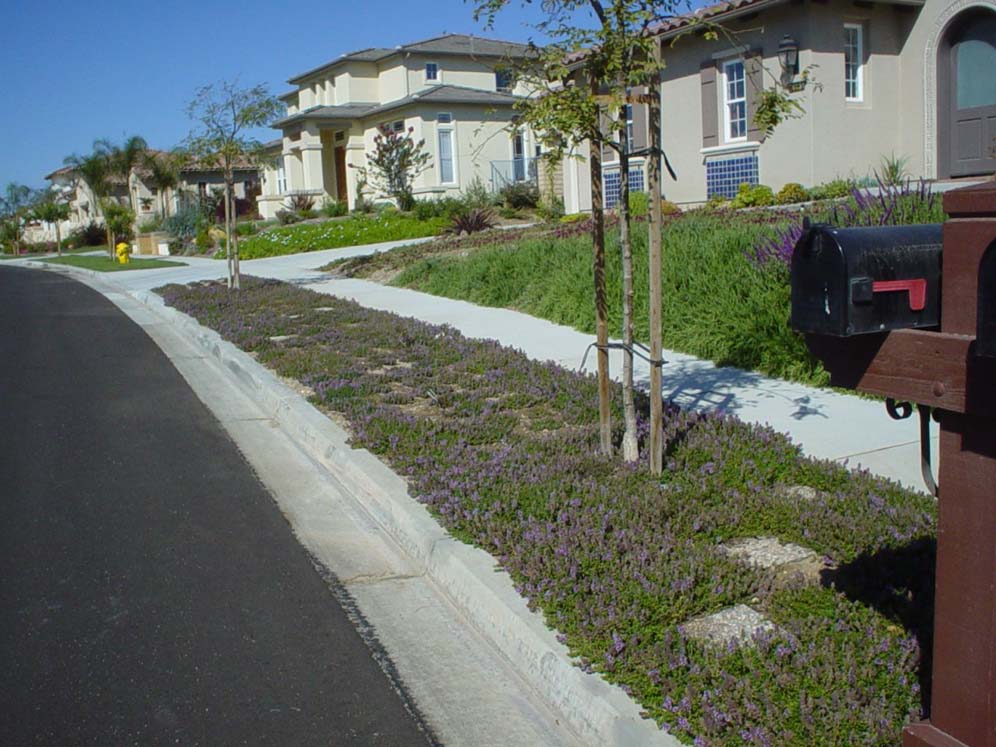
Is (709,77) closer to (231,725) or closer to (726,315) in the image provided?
(726,315)

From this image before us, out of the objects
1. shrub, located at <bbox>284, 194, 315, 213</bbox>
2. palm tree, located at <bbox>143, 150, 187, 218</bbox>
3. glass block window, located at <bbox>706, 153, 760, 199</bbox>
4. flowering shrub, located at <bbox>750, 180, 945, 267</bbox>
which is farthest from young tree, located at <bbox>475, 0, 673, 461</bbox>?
palm tree, located at <bbox>143, 150, 187, 218</bbox>

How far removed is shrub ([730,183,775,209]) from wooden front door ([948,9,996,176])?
3484 mm

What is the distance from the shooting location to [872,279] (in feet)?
8.40

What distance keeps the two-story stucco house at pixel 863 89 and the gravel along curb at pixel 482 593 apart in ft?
45.3

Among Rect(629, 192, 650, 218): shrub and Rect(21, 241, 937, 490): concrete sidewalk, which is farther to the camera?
Rect(629, 192, 650, 218): shrub

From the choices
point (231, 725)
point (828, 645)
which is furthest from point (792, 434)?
point (231, 725)

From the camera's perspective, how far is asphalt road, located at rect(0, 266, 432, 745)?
12.1 ft

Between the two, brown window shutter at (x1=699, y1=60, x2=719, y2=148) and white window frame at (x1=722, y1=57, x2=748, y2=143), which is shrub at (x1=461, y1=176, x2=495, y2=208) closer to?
brown window shutter at (x1=699, y1=60, x2=719, y2=148)

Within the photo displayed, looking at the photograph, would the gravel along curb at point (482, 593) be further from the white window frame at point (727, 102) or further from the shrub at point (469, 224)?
the shrub at point (469, 224)

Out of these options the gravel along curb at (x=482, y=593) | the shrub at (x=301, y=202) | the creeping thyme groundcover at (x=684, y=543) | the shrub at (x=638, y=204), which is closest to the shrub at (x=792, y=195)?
the shrub at (x=638, y=204)

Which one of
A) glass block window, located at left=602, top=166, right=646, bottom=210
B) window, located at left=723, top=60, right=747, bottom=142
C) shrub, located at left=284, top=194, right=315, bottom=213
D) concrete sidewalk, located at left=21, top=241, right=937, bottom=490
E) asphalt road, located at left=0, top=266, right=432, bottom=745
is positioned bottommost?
asphalt road, located at left=0, top=266, right=432, bottom=745

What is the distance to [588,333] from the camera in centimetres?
1100

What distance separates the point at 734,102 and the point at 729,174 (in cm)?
147

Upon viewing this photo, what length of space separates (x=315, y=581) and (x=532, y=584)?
4.08 feet
